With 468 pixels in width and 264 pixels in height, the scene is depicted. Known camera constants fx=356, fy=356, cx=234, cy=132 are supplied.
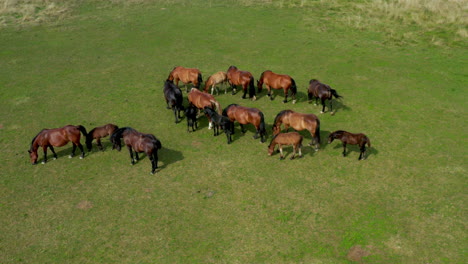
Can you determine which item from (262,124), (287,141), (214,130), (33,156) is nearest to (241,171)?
(287,141)

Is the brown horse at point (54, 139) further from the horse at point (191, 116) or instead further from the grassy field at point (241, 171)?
the horse at point (191, 116)

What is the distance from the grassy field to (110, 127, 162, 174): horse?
0.49 metres

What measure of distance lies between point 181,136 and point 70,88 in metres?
8.28

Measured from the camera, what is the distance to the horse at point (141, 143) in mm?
11973

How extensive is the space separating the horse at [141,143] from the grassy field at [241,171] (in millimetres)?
488

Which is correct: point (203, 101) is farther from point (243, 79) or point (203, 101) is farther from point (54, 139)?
point (54, 139)

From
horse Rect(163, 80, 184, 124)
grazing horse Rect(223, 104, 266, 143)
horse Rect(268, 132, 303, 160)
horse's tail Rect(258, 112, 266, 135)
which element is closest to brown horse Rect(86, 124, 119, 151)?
horse Rect(163, 80, 184, 124)

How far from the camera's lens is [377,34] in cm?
2516

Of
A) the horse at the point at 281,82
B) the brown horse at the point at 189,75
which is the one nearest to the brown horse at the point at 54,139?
the brown horse at the point at 189,75

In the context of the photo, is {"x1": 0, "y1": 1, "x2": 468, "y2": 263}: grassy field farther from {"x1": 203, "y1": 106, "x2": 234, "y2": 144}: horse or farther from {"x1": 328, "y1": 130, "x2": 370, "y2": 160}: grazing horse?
{"x1": 203, "y1": 106, "x2": 234, "y2": 144}: horse

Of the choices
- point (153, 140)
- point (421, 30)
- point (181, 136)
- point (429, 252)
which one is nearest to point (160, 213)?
point (153, 140)

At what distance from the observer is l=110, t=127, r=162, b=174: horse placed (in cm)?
1197

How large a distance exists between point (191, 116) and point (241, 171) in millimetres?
3578

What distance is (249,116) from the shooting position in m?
13.6
